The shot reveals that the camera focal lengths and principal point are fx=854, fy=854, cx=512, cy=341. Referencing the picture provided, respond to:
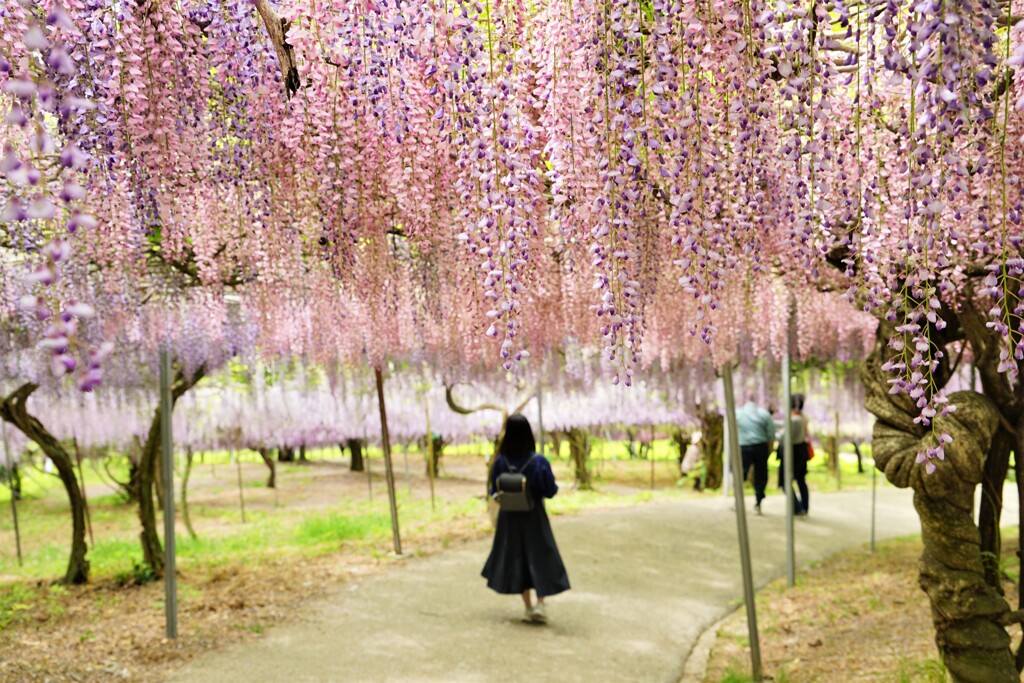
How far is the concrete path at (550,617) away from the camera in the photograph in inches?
185

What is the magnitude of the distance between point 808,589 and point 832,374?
5.49 metres

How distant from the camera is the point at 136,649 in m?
5.10

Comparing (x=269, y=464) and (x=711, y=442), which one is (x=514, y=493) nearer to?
(x=711, y=442)

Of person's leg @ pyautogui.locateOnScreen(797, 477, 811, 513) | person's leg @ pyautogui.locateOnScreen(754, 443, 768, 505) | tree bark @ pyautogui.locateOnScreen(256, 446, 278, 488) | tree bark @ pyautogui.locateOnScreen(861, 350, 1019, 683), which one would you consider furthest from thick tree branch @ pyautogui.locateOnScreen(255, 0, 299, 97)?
tree bark @ pyautogui.locateOnScreen(256, 446, 278, 488)

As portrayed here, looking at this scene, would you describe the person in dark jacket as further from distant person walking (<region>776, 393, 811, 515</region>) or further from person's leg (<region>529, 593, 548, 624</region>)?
distant person walking (<region>776, 393, 811, 515</region>)

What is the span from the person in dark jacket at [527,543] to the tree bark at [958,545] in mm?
2412

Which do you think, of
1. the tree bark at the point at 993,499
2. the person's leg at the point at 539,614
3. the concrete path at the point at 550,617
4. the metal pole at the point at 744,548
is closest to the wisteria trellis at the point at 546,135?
the tree bark at the point at 993,499

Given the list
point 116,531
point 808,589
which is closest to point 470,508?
point 116,531

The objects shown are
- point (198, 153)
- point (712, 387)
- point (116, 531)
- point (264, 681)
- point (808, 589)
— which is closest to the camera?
point (198, 153)

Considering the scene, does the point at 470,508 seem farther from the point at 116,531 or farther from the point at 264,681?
the point at 264,681

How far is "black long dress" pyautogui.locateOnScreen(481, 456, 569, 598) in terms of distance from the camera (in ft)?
18.2

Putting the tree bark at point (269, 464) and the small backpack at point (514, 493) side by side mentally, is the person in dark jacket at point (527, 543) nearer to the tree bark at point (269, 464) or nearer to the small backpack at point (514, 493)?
the small backpack at point (514, 493)

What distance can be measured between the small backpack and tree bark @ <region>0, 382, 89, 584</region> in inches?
132

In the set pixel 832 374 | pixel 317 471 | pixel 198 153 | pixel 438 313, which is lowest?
pixel 317 471
